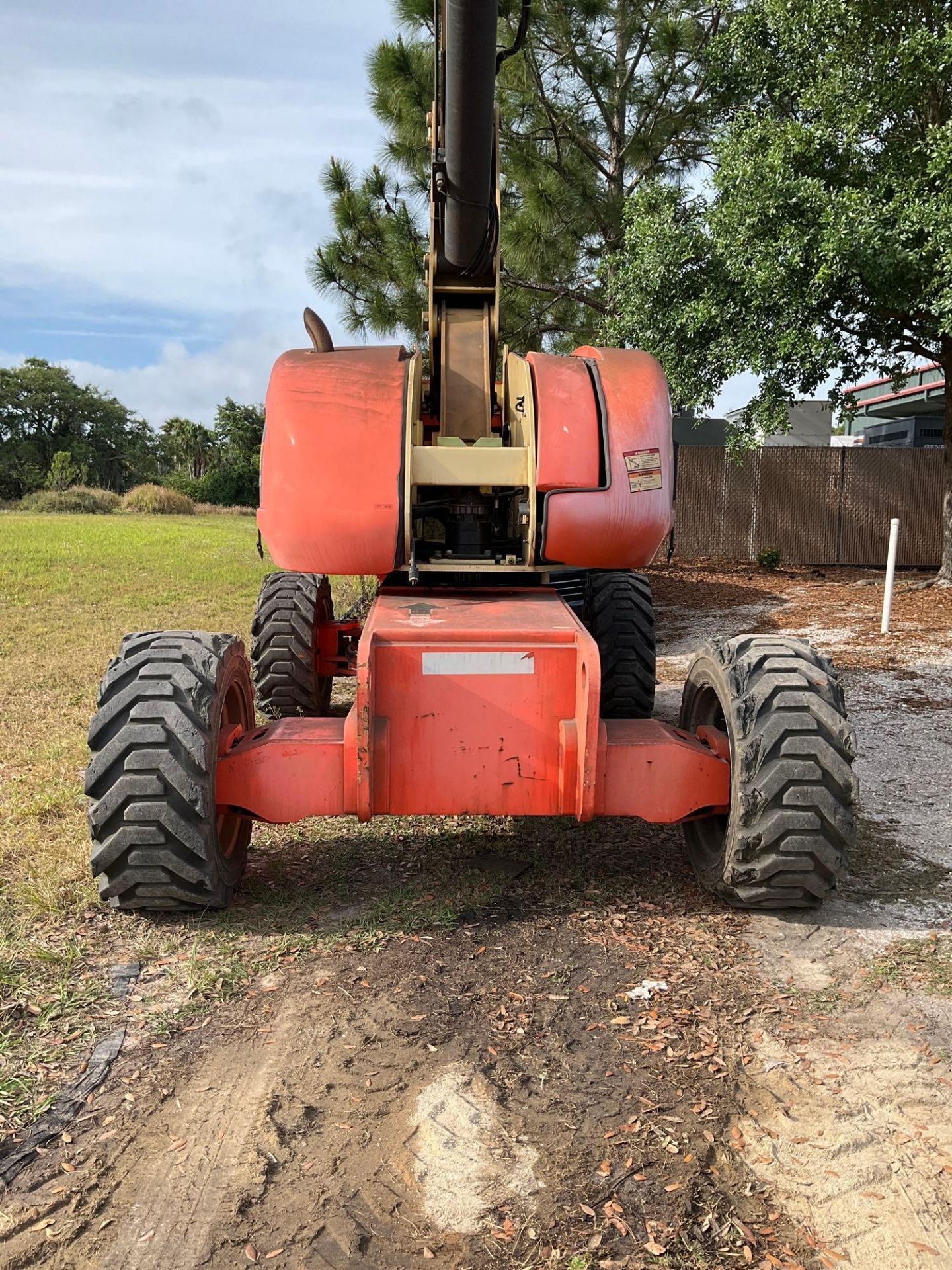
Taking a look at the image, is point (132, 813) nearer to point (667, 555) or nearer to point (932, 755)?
point (932, 755)

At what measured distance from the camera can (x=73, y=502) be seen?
37594 mm

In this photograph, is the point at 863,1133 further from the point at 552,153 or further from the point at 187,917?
the point at 552,153

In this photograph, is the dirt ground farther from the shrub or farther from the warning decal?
the shrub

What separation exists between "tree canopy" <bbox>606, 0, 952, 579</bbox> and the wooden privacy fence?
14.2ft

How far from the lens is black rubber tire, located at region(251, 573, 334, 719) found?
6336 mm

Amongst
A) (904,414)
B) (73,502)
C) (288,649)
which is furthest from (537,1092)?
(73,502)

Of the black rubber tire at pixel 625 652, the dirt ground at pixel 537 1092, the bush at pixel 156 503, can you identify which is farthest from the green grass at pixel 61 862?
the bush at pixel 156 503

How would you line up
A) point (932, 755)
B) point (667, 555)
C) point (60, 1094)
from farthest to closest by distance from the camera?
1. point (667, 555)
2. point (932, 755)
3. point (60, 1094)

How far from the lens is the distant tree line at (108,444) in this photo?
55.3 metres

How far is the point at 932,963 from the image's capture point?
3.66 meters

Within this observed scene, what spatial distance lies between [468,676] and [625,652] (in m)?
2.69

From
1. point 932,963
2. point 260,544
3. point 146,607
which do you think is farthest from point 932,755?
point 146,607

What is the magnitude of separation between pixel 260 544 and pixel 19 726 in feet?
9.16

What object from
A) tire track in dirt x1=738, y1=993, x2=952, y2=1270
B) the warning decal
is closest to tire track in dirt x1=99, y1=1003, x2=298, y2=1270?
tire track in dirt x1=738, y1=993, x2=952, y2=1270
